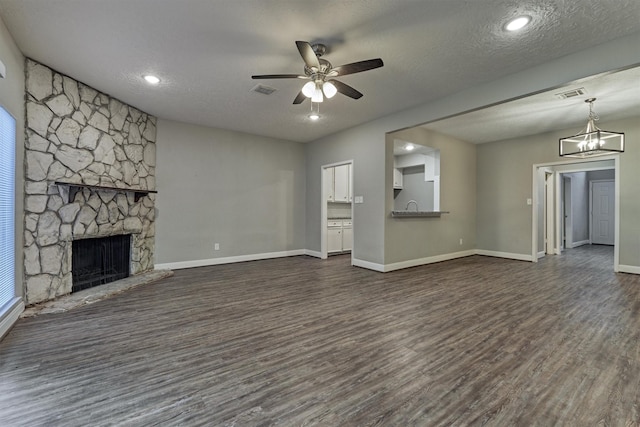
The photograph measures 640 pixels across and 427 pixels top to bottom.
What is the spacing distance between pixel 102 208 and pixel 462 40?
4.90 metres

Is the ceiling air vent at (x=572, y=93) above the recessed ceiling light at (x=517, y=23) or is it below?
above

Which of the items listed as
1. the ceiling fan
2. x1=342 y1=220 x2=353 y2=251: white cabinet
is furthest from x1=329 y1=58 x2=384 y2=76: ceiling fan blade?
x1=342 y1=220 x2=353 y2=251: white cabinet

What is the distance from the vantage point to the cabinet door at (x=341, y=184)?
22.9 feet

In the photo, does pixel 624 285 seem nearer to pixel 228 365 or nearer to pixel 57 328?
pixel 228 365

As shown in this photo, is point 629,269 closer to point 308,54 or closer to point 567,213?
point 567,213

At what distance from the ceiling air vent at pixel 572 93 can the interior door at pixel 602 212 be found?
7.21 meters

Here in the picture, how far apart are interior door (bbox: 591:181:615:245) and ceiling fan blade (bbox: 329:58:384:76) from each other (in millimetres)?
10432

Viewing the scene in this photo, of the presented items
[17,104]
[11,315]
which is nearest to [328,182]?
[17,104]

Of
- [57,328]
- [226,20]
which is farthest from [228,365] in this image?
[226,20]

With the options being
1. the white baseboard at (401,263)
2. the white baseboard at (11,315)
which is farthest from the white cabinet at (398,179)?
the white baseboard at (11,315)

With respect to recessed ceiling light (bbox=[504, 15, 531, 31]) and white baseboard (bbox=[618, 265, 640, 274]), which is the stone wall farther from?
white baseboard (bbox=[618, 265, 640, 274])

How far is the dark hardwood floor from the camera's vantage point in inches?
62.7

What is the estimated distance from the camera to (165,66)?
3.21 metres

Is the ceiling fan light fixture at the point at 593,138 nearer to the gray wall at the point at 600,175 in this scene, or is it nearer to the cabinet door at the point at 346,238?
the cabinet door at the point at 346,238
